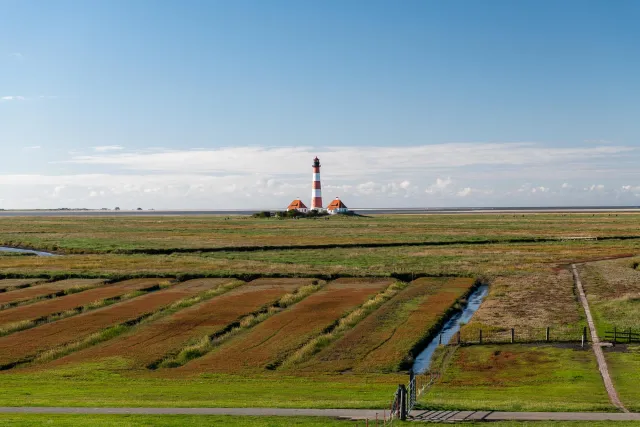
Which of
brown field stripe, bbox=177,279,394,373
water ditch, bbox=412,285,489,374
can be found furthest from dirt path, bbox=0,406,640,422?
water ditch, bbox=412,285,489,374

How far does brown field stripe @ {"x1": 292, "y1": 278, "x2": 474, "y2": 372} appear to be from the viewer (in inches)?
1352

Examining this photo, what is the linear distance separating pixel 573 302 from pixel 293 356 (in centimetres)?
2678

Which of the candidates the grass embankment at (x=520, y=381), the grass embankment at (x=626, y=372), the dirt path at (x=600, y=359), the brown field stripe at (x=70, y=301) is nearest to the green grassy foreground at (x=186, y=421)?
the grass embankment at (x=520, y=381)

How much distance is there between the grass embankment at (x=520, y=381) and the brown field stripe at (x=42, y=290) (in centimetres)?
3773

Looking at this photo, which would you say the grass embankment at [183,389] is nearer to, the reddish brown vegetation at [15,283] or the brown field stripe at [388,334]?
the brown field stripe at [388,334]

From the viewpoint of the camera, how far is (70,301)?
181 feet

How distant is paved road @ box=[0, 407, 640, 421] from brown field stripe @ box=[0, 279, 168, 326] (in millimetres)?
24376

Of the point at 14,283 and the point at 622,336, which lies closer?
the point at 622,336

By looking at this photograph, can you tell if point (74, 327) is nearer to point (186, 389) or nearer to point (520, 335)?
point (186, 389)

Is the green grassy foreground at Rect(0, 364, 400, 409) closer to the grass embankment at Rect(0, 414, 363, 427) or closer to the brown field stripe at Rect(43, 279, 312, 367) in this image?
the grass embankment at Rect(0, 414, 363, 427)

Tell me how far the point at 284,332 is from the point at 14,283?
121ft

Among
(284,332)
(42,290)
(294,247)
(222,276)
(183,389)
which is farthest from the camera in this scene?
(294,247)

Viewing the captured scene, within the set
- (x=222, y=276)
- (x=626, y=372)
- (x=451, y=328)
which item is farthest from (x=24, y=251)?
(x=626, y=372)

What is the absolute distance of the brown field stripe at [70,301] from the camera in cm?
4838
